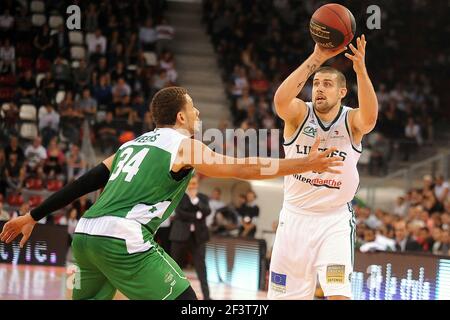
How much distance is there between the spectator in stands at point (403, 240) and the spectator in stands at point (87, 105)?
668cm

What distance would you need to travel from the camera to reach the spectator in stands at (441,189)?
1674cm

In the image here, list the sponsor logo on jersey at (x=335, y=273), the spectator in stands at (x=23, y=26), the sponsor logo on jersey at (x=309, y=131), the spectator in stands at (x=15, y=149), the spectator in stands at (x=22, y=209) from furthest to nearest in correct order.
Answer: the spectator in stands at (x=23, y=26) → the spectator in stands at (x=15, y=149) → the spectator in stands at (x=22, y=209) → the sponsor logo on jersey at (x=309, y=131) → the sponsor logo on jersey at (x=335, y=273)

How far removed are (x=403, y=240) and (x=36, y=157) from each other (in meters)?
6.77

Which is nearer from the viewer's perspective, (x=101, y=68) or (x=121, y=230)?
(x=121, y=230)

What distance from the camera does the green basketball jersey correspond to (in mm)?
5117

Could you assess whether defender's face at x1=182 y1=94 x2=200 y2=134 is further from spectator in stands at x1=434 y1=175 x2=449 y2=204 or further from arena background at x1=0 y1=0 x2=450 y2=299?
spectator in stands at x1=434 y1=175 x2=449 y2=204

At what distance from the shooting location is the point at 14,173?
1603 cm

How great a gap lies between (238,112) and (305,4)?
4861 millimetres

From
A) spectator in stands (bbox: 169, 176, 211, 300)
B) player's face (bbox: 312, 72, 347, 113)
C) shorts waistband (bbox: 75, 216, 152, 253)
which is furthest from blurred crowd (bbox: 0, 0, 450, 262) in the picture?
shorts waistband (bbox: 75, 216, 152, 253)

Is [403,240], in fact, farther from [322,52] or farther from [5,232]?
[5,232]

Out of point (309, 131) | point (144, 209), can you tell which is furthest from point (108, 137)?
point (144, 209)

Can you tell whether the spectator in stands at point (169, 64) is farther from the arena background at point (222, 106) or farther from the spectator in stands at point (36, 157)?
the spectator in stands at point (36, 157)

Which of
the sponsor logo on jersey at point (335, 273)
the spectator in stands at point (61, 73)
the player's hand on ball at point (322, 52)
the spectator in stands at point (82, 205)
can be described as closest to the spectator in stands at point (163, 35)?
the spectator in stands at point (61, 73)
